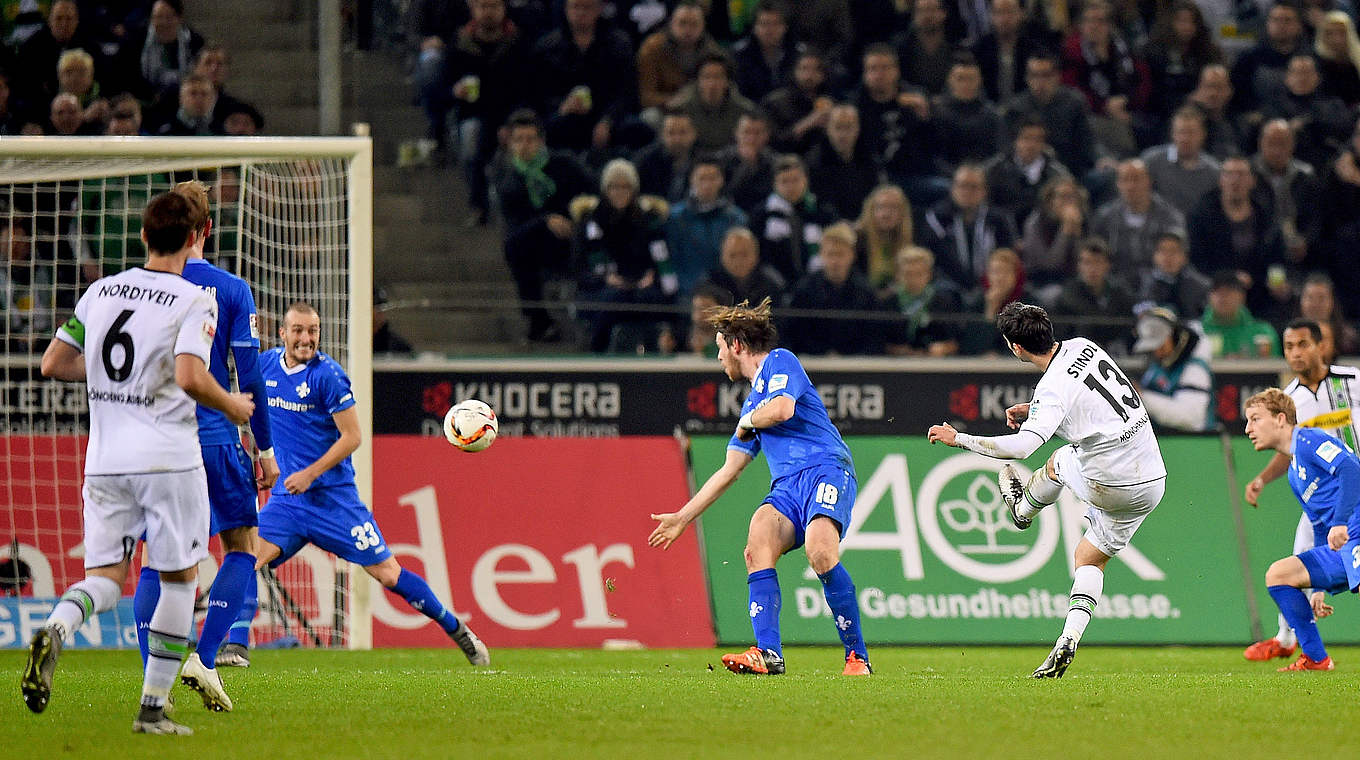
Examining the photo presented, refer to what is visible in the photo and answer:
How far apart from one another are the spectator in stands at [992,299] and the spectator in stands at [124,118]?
23.5 feet

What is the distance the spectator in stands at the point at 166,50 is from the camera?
14.5 meters

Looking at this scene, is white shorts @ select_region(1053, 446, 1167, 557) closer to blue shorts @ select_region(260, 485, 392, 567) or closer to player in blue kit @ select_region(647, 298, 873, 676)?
player in blue kit @ select_region(647, 298, 873, 676)

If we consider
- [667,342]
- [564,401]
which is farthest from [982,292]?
[564,401]

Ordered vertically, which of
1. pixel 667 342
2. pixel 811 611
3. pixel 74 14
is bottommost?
pixel 811 611

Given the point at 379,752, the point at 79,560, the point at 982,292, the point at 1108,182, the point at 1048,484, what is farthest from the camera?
the point at 1108,182

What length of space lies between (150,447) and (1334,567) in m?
6.36

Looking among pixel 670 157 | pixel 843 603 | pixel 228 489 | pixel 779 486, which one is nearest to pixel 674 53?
pixel 670 157

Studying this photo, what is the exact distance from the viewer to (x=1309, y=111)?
1633 cm

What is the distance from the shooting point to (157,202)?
19.5ft

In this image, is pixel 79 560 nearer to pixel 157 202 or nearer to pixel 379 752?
pixel 157 202

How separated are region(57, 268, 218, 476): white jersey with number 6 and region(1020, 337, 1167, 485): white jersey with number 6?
3.87m

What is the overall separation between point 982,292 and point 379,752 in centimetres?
1007

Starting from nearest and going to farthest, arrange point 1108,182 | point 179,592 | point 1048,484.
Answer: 1. point 179,592
2. point 1048,484
3. point 1108,182

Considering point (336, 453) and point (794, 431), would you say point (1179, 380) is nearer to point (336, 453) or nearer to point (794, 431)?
point (794, 431)
